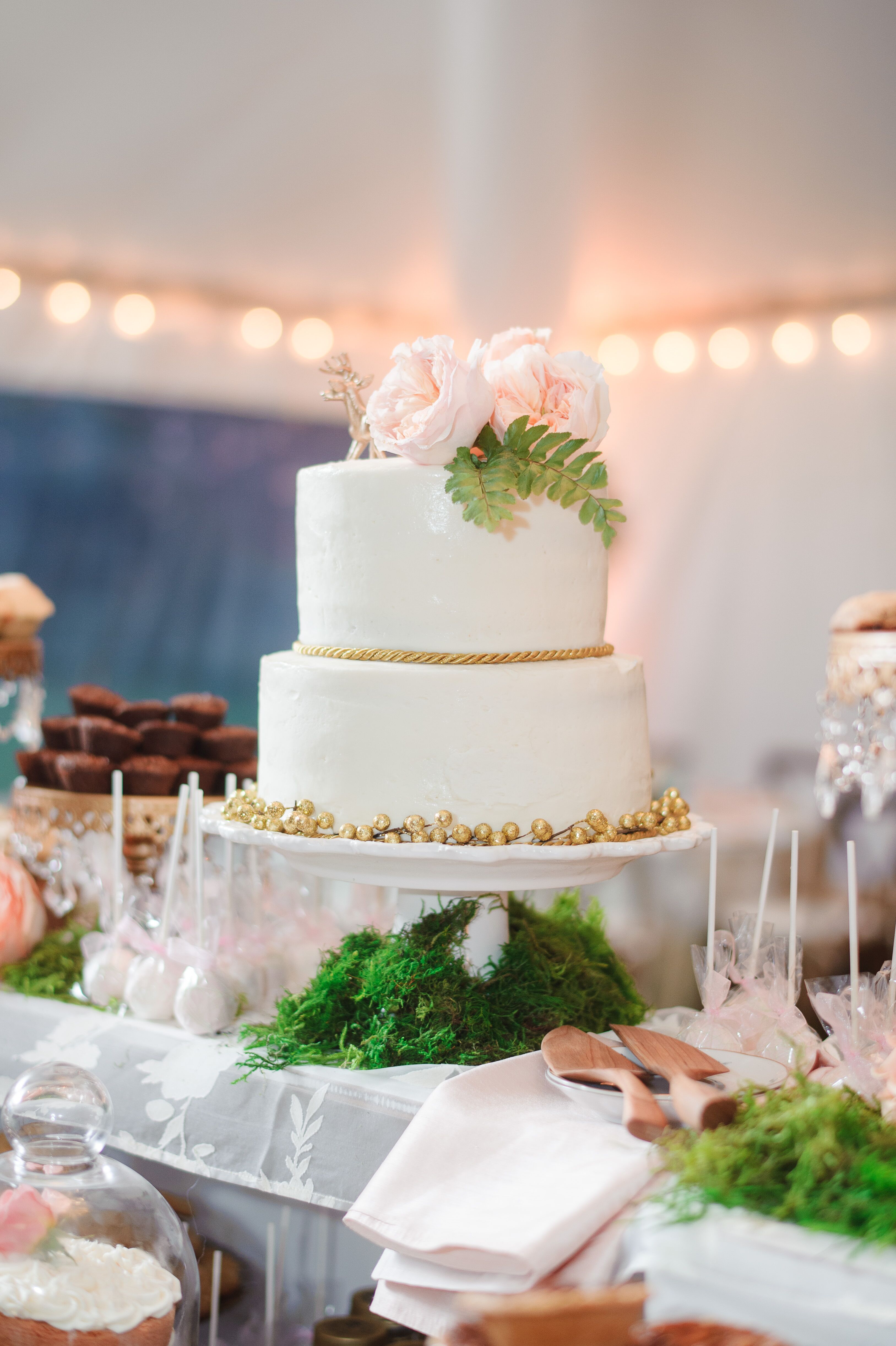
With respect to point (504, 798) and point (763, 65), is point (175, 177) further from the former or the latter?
point (504, 798)

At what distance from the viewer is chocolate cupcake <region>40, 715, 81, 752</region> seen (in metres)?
2.09

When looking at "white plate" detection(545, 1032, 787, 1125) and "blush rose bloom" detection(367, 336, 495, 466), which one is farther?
"blush rose bloom" detection(367, 336, 495, 466)

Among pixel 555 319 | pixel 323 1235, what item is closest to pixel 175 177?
pixel 555 319

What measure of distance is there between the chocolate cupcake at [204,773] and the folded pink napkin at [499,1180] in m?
0.91

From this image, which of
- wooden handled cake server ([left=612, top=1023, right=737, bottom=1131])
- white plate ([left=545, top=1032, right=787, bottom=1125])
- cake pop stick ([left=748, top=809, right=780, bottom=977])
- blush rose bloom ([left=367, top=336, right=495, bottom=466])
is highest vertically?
blush rose bloom ([left=367, top=336, right=495, bottom=466])

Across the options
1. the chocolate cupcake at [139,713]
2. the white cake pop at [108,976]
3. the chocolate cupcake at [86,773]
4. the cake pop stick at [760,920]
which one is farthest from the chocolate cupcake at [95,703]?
the cake pop stick at [760,920]

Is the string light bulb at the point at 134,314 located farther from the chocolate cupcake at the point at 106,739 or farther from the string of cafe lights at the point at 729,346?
the chocolate cupcake at the point at 106,739

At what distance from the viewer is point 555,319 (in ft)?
14.0

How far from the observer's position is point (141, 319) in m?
4.49

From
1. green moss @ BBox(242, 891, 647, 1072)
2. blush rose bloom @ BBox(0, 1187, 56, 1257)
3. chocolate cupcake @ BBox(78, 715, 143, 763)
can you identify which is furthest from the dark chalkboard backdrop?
blush rose bloom @ BBox(0, 1187, 56, 1257)

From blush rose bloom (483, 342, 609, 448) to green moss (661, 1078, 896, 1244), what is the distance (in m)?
0.81

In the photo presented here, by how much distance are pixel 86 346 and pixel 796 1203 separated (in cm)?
420

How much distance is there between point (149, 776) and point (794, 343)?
3.22 m

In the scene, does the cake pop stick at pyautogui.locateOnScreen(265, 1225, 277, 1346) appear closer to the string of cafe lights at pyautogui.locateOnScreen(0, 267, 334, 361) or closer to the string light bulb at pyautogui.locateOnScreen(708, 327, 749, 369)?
the string of cafe lights at pyautogui.locateOnScreen(0, 267, 334, 361)
